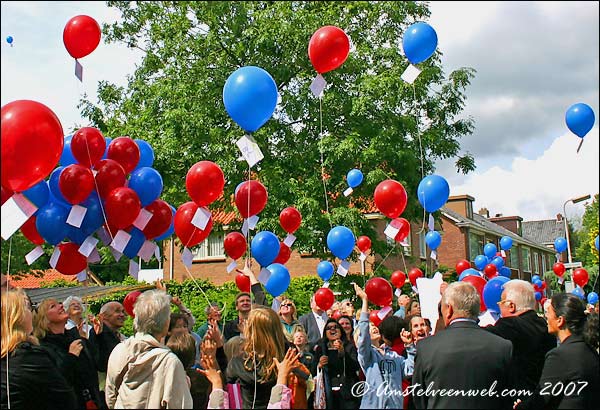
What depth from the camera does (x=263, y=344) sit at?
159 inches

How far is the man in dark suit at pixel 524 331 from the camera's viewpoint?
4.42 m

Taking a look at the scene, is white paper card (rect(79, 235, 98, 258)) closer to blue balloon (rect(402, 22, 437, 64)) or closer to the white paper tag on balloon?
the white paper tag on balloon

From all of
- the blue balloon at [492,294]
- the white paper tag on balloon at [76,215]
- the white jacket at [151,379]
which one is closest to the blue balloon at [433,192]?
the blue balloon at [492,294]

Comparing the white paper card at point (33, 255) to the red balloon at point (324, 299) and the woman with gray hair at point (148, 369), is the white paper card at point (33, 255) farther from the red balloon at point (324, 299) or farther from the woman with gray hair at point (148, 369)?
the woman with gray hair at point (148, 369)

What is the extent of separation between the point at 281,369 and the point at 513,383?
1.36m

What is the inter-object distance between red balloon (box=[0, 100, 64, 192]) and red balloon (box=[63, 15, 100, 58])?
3.20m

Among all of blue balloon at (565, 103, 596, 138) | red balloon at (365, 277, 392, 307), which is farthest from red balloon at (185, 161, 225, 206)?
blue balloon at (565, 103, 596, 138)

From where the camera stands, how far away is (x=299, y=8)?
15766 mm

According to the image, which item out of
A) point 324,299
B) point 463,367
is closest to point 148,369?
point 463,367

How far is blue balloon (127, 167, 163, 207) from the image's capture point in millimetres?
7457

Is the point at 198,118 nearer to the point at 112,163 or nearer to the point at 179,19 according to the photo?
the point at 179,19

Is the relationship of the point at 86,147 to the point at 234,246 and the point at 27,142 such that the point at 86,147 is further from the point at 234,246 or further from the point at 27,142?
the point at 27,142

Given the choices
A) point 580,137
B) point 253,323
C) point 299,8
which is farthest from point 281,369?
point 299,8

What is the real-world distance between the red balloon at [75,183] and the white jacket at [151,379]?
Answer: 321 centimetres
